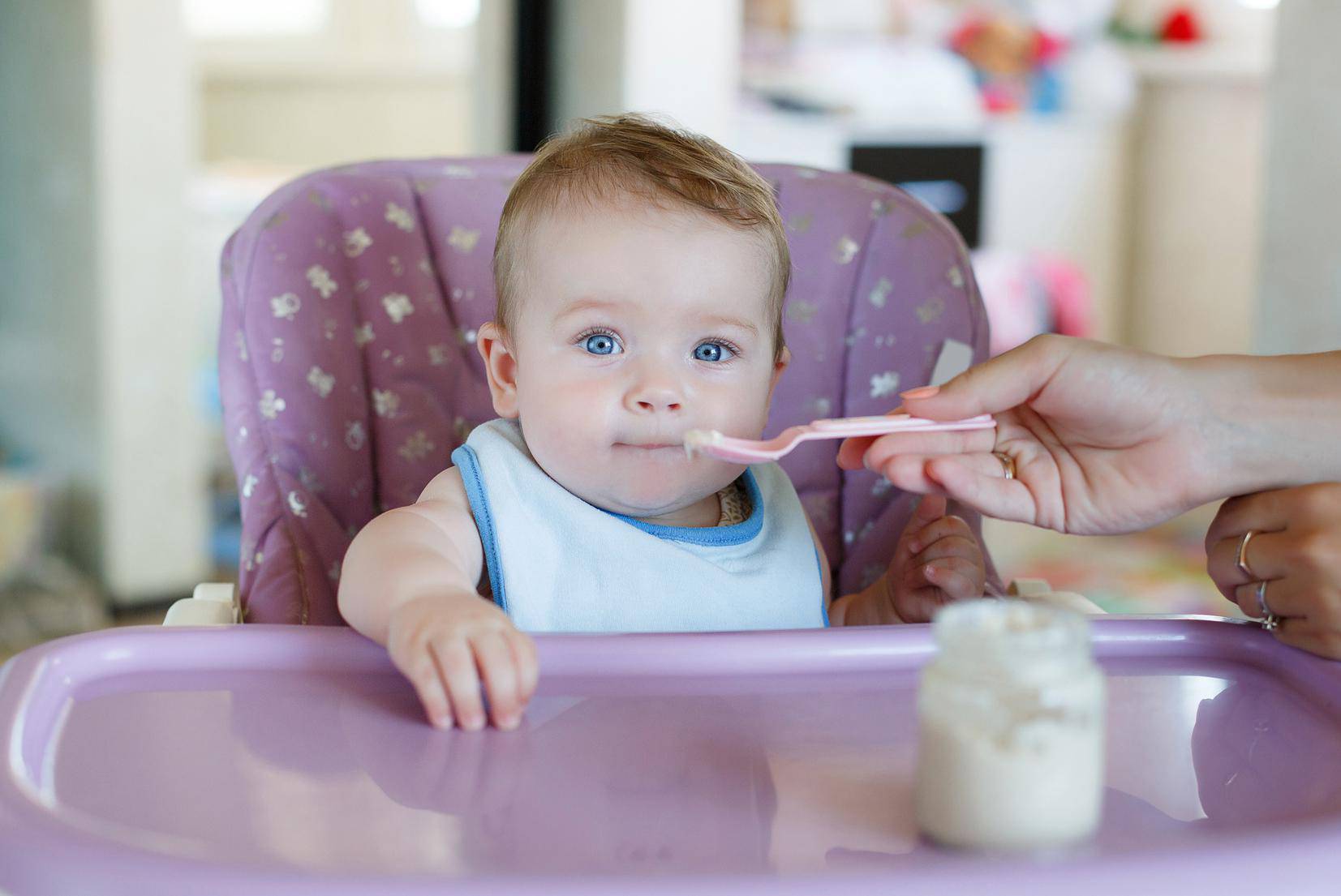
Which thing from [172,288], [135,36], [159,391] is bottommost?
[159,391]

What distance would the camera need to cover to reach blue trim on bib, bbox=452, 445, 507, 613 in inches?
39.4

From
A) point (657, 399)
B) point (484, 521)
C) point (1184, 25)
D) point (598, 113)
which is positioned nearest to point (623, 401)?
point (657, 399)

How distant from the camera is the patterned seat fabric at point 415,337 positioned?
3.94 feet

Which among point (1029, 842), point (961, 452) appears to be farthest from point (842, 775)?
point (961, 452)

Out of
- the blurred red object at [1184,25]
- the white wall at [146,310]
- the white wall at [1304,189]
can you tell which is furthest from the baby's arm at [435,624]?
the blurred red object at [1184,25]

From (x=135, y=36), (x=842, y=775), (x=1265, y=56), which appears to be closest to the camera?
(x=842, y=775)

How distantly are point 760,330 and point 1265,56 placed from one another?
3.52 meters

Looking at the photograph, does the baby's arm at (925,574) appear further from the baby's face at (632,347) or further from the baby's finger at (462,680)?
the baby's finger at (462,680)

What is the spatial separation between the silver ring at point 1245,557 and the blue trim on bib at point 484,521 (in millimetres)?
494

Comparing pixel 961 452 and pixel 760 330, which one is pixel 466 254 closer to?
pixel 760 330

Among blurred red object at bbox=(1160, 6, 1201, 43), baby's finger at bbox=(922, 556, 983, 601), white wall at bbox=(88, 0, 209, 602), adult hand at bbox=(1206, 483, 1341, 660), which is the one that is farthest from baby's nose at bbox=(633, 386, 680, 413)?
blurred red object at bbox=(1160, 6, 1201, 43)

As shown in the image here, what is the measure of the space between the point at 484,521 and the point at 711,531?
0.18 metres

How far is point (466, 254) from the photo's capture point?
4.28ft

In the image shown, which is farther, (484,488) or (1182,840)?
(484,488)
